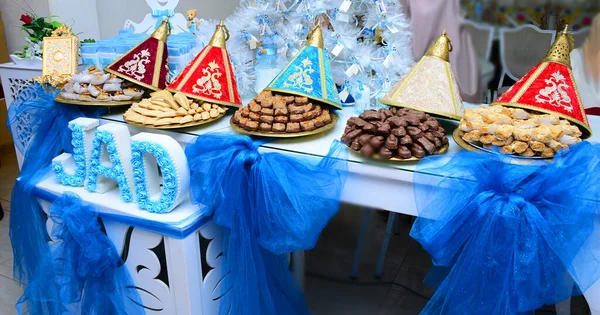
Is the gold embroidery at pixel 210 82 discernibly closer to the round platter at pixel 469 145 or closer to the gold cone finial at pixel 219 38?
the gold cone finial at pixel 219 38

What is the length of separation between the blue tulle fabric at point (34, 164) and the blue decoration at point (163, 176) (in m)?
0.33

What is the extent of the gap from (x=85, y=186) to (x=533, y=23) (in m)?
1.47

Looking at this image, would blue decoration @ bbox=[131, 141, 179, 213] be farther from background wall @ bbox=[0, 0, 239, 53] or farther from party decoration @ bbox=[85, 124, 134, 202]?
background wall @ bbox=[0, 0, 239, 53]

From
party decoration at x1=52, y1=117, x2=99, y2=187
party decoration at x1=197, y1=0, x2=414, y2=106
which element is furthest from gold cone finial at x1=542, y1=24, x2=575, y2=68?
party decoration at x1=52, y1=117, x2=99, y2=187

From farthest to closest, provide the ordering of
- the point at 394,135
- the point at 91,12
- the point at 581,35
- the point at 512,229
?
the point at 91,12
the point at 581,35
the point at 394,135
the point at 512,229

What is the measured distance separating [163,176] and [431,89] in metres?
0.62

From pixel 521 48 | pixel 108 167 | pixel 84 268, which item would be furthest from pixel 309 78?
pixel 521 48

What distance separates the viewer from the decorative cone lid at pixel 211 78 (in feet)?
3.99

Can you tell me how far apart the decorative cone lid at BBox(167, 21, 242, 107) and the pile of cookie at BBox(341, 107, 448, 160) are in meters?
0.39

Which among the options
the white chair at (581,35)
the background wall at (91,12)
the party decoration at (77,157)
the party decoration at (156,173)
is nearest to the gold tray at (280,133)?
the party decoration at (156,173)

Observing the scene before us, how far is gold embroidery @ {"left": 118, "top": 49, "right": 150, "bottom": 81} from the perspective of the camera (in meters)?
1.29

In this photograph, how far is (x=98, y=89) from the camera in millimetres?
1276

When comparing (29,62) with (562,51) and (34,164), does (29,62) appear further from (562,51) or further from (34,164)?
(562,51)

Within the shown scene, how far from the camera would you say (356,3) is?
129cm
